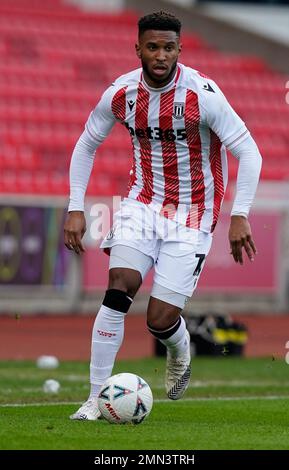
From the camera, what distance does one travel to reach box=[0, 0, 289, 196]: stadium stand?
70.9ft

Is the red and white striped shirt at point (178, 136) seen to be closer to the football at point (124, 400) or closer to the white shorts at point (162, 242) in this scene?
the white shorts at point (162, 242)

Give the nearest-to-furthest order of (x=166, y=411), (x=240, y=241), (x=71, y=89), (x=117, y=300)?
(x=240, y=241)
(x=117, y=300)
(x=166, y=411)
(x=71, y=89)

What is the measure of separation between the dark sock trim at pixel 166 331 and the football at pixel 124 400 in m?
0.45

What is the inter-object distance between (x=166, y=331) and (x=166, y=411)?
101cm

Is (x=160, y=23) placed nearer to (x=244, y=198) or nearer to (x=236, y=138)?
(x=236, y=138)

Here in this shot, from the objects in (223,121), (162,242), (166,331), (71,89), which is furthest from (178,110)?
(71,89)

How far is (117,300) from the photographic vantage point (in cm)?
723

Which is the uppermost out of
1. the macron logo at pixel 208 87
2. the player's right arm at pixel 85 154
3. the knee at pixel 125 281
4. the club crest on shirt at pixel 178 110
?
the macron logo at pixel 208 87

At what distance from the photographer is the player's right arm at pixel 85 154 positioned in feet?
24.8

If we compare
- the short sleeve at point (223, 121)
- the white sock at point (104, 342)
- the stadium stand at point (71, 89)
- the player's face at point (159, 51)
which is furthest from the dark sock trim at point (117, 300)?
the stadium stand at point (71, 89)

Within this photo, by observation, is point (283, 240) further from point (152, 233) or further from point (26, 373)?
point (152, 233)

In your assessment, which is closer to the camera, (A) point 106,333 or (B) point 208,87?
(A) point 106,333
